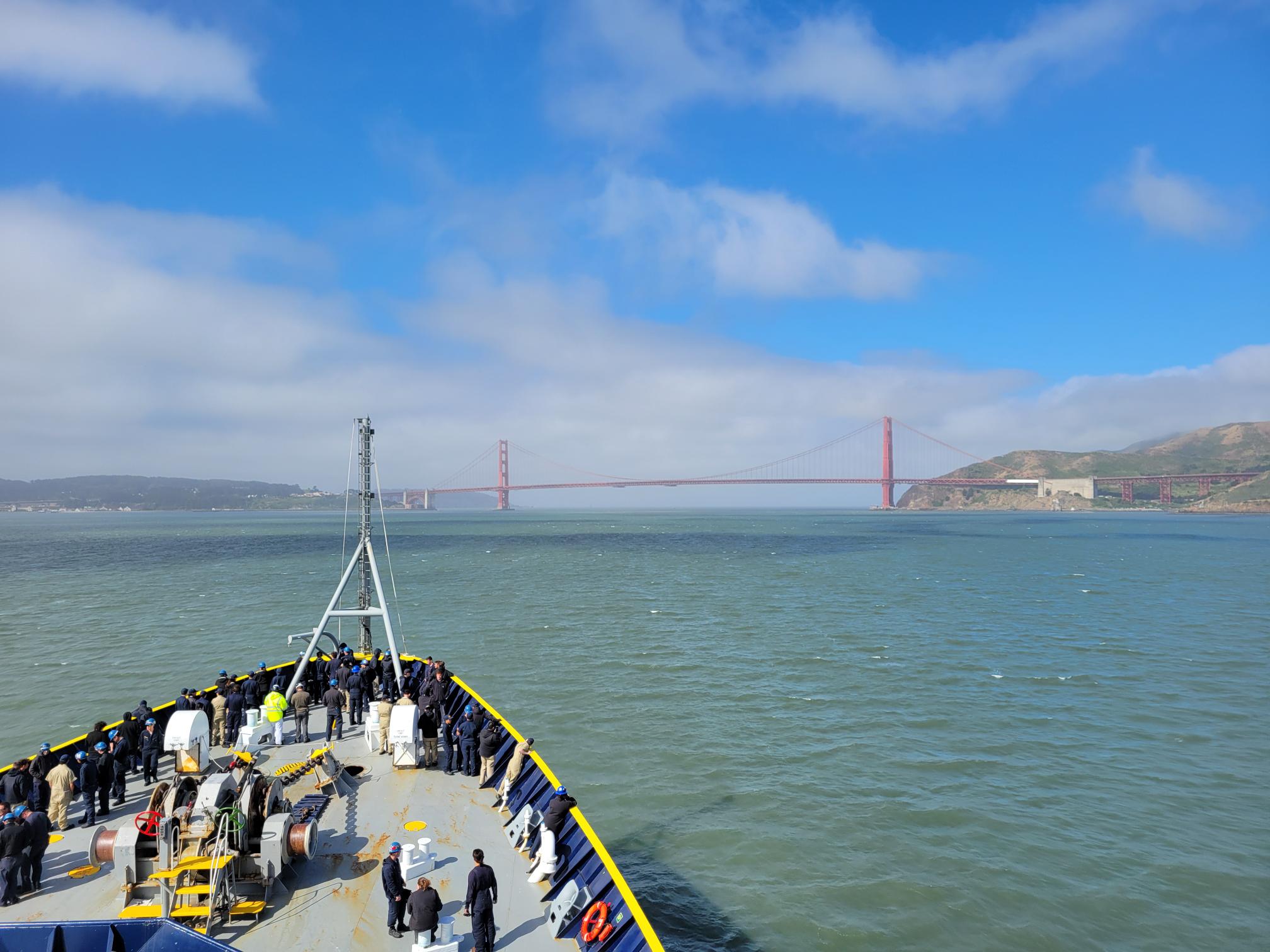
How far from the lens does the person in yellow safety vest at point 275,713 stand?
14.7 m

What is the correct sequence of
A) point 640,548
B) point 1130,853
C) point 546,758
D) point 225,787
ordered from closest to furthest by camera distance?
point 225,787 → point 1130,853 → point 546,758 → point 640,548

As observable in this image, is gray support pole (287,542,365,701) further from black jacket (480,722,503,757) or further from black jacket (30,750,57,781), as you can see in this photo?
black jacket (480,722,503,757)

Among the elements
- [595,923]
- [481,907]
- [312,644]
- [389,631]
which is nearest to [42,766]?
[312,644]

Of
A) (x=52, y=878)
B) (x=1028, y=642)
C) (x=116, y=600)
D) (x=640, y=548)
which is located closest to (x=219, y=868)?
(x=52, y=878)

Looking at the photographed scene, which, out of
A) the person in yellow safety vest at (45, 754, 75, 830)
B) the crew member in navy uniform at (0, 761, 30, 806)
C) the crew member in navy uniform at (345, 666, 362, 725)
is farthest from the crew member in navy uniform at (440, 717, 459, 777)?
the crew member in navy uniform at (0, 761, 30, 806)

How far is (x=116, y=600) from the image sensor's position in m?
55.3

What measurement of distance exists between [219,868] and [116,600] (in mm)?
58849

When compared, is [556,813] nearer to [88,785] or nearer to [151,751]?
[88,785]

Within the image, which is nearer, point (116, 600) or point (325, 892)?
point (325, 892)

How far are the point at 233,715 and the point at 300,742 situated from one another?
1.58 meters

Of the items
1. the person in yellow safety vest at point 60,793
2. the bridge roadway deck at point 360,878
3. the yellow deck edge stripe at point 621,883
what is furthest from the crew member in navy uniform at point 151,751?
the yellow deck edge stripe at point 621,883

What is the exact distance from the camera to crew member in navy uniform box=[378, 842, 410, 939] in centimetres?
866

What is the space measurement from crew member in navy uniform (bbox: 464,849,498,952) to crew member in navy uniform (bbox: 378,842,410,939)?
869 mm

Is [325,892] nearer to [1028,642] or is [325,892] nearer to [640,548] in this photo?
[1028,642]
